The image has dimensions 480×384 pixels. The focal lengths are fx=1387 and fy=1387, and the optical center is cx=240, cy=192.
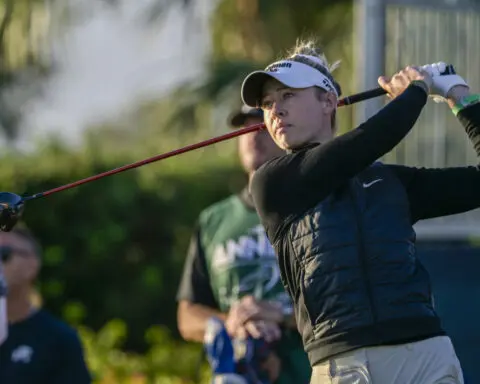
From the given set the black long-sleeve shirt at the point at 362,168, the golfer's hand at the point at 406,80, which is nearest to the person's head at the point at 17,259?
the black long-sleeve shirt at the point at 362,168

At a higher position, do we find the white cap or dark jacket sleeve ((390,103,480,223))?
the white cap

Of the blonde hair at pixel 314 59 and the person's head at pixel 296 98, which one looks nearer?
the person's head at pixel 296 98

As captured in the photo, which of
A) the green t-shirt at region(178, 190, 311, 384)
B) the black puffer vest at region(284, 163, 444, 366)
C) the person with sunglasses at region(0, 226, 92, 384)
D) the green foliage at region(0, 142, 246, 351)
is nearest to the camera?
the black puffer vest at region(284, 163, 444, 366)

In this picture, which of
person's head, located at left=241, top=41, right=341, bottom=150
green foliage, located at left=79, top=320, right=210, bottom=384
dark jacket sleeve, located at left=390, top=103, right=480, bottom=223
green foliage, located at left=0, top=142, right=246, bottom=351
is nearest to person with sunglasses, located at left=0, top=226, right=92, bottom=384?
green foliage, located at left=79, top=320, right=210, bottom=384

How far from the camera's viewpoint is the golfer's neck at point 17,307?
6551 millimetres

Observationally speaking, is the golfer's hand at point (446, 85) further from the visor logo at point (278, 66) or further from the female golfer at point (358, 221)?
the visor logo at point (278, 66)

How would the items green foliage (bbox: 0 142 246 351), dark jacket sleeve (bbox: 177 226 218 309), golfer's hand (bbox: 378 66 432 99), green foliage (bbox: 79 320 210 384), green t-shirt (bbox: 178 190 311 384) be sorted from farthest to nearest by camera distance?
green foliage (bbox: 0 142 246 351), green foliage (bbox: 79 320 210 384), dark jacket sleeve (bbox: 177 226 218 309), green t-shirt (bbox: 178 190 311 384), golfer's hand (bbox: 378 66 432 99)

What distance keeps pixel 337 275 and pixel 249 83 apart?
0.69 meters

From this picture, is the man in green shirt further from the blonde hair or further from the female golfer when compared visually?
the female golfer

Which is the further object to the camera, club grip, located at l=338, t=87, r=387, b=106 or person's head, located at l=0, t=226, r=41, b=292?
person's head, located at l=0, t=226, r=41, b=292

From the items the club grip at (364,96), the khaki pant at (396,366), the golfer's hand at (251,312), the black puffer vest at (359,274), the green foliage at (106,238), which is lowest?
the green foliage at (106,238)

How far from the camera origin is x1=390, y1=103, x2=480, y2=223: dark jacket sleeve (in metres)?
4.19

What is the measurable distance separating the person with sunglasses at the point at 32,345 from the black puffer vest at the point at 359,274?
2571 millimetres

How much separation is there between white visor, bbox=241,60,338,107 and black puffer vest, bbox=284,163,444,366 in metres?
0.34
